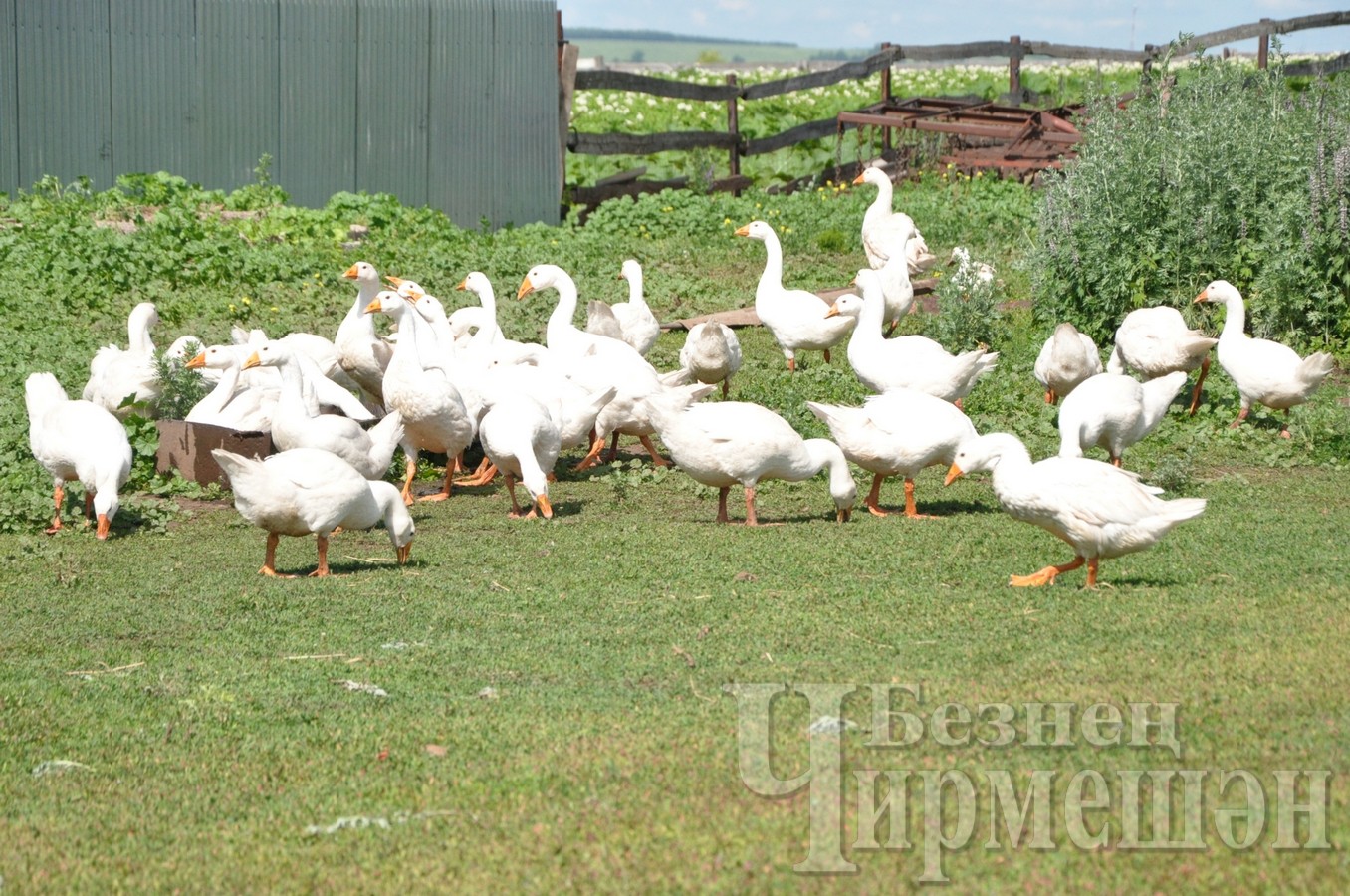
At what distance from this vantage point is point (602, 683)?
19.7 feet

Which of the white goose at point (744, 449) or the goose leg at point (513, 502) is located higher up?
the white goose at point (744, 449)

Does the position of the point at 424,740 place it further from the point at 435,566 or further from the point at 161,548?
the point at 161,548

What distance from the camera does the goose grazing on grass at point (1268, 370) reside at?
35.9ft

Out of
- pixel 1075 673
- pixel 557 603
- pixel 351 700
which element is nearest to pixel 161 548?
pixel 557 603

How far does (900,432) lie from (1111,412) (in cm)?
162

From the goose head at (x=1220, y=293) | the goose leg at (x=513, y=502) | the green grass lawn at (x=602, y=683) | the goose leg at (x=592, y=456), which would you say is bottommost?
the green grass lawn at (x=602, y=683)

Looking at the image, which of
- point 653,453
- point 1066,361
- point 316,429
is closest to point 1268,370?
point 1066,361

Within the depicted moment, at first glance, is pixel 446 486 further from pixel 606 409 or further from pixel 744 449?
pixel 744 449

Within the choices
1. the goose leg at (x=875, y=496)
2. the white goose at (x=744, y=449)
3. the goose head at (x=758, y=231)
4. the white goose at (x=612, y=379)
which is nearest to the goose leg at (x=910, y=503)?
the goose leg at (x=875, y=496)

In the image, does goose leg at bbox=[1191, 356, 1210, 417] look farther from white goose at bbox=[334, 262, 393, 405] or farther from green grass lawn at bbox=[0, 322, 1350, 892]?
white goose at bbox=[334, 262, 393, 405]

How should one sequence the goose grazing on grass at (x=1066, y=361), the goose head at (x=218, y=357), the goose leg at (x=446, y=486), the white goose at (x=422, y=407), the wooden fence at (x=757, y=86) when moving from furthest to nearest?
the wooden fence at (x=757, y=86)
the goose grazing on grass at (x=1066, y=361)
the goose head at (x=218, y=357)
the goose leg at (x=446, y=486)
the white goose at (x=422, y=407)

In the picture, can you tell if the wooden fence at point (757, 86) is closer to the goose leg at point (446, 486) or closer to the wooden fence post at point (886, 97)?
the wooden fence post at point (886, 97)

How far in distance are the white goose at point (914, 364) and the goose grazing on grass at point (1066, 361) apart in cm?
88

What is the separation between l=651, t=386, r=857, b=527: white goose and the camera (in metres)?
9.01
